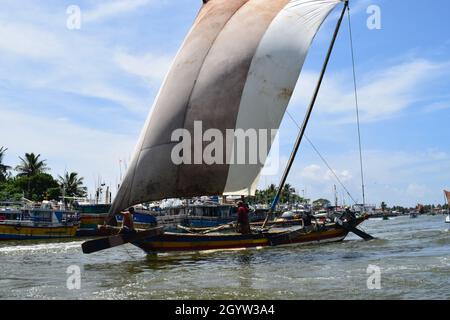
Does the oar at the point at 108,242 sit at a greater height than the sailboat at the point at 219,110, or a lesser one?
lesser

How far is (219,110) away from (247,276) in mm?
8424

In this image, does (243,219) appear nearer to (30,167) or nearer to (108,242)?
(108,242)

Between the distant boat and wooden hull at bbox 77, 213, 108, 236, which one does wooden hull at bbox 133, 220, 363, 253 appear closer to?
the distant boat

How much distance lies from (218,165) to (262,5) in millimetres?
8219

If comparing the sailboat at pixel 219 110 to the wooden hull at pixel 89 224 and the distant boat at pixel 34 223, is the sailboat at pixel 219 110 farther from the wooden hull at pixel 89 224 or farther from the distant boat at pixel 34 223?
the wooden hull at pixel 89 224

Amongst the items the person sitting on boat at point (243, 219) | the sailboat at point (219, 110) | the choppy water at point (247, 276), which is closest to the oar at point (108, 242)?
the sailboat at point (219, 110)

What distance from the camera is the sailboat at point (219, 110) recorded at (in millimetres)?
19688

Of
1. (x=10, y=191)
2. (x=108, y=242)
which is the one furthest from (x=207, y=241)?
(x=10, y=191)

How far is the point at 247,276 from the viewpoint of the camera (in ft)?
47.0

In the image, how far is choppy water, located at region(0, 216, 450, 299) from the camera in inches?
465

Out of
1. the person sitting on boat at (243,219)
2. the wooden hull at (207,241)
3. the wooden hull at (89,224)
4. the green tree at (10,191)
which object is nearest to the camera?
the wooden hull at (207,241)

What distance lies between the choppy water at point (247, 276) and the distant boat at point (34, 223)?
24.3 metres
